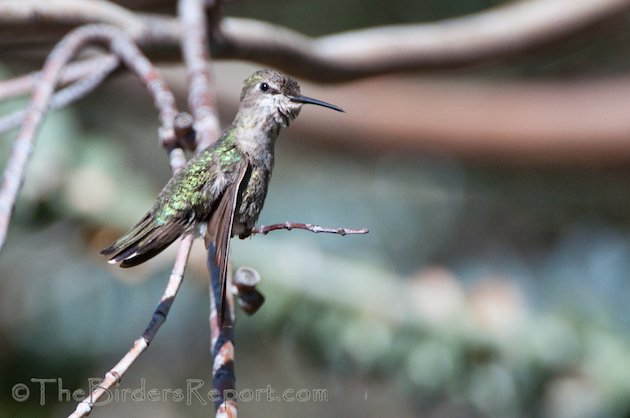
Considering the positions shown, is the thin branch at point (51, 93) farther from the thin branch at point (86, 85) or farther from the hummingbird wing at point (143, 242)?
the hummingbird wing at point (143, 242)

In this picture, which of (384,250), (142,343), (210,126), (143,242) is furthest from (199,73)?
(384,250)

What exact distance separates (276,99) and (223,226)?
56cm

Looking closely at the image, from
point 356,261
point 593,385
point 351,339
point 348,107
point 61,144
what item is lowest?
point 593,385

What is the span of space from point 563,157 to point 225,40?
2.45 m

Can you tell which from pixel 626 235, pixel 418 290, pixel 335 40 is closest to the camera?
pixel 335 40

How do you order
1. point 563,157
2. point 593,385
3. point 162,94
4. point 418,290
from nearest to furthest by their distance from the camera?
point 162,94 → point 593,385 → point 418,290 → point 563,157

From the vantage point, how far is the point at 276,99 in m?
2.33

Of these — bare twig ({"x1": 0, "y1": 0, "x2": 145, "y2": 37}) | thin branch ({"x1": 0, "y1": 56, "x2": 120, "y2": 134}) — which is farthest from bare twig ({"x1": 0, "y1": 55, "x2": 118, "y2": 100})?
bare twig ({"x1": 0, "y1": 0, "x2": 145, "y2": 37})

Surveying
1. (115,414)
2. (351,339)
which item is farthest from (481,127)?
(115,414)

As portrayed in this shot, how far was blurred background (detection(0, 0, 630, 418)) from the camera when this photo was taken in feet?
13.7

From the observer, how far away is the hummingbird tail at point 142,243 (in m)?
1.91

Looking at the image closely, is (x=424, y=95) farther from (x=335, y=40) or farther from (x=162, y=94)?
(x=162, y=94)

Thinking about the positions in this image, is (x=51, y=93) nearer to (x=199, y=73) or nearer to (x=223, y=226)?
(x=199, y=73)

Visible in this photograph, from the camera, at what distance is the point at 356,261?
15.3 ft
